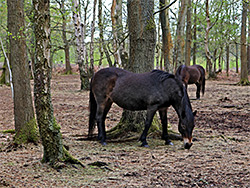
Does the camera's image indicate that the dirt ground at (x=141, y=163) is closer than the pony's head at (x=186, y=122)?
Yes

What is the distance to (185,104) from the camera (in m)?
6.55

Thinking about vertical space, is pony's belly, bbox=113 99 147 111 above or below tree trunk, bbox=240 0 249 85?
below

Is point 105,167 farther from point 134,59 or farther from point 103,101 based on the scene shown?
point 134,59

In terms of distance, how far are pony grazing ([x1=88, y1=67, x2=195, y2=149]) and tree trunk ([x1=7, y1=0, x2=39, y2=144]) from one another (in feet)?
5.14

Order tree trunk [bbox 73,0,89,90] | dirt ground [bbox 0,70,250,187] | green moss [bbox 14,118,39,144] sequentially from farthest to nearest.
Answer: tree trunk [bbox 73,0,89,90], green moss [bbox 14,118,39,144], dirt ground [bbox 0,70,250,187]

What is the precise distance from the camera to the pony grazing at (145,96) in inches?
258

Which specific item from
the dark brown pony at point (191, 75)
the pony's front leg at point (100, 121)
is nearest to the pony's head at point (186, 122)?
the pony's front leg at point (100, 121)

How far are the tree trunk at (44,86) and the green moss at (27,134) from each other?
1790 mm

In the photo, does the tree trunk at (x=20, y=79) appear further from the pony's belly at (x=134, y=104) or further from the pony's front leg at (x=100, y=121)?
the pony's belly at (x=134, y=104)

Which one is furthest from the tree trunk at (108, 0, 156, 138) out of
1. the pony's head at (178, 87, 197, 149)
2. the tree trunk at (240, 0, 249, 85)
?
the tree trunk at (240, 0, 249, 85)

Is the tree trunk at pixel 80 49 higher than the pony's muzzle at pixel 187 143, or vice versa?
the tree trunk at pixel 80 49

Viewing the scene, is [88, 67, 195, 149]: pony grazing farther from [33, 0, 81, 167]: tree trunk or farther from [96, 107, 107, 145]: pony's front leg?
[33, 0, 81, 167]: tree trunk

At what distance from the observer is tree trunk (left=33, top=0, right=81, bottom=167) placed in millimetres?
4624

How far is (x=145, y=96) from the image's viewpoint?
6.76 meters
